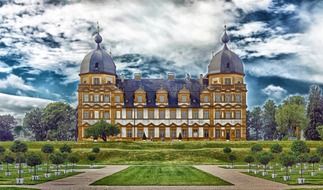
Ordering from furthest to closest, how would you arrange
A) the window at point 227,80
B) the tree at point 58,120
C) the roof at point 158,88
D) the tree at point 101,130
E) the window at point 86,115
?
the tree at point 58,120
the roof at point 158,88
the window at point 227,80
the window at point 86,115
the tree at point 101,130

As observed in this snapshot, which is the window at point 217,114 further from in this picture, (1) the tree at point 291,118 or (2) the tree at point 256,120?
(2) the tree at point 256,120

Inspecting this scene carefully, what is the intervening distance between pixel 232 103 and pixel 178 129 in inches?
345

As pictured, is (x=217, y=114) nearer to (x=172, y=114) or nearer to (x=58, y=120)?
(x=172, y=114)

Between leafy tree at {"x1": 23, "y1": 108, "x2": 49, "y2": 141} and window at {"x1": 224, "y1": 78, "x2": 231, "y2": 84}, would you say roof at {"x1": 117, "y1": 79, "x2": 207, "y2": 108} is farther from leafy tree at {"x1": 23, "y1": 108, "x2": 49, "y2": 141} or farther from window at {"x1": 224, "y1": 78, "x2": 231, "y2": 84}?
leafy tree at {"x1": 23, "y1": 108, "x2": 49, "y2": 141}

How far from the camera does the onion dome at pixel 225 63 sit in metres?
73.9

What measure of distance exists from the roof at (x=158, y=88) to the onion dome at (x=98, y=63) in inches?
138

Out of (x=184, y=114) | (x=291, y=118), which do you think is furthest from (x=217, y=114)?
(x=291, y=118)

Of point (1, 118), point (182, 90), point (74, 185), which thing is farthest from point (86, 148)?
point (1, 118)

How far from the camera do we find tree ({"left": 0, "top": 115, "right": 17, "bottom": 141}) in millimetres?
84375

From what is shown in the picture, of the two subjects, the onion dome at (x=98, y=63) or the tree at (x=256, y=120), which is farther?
the tree at (x=256, y=120)

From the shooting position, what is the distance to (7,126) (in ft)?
293

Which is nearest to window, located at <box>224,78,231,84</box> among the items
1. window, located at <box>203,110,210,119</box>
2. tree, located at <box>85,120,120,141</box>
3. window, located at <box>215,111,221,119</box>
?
window, located at <box>215,111,221,119</box>

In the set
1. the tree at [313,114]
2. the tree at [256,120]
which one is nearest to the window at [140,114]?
the tree at [313,114]

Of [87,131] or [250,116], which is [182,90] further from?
[250,116]
